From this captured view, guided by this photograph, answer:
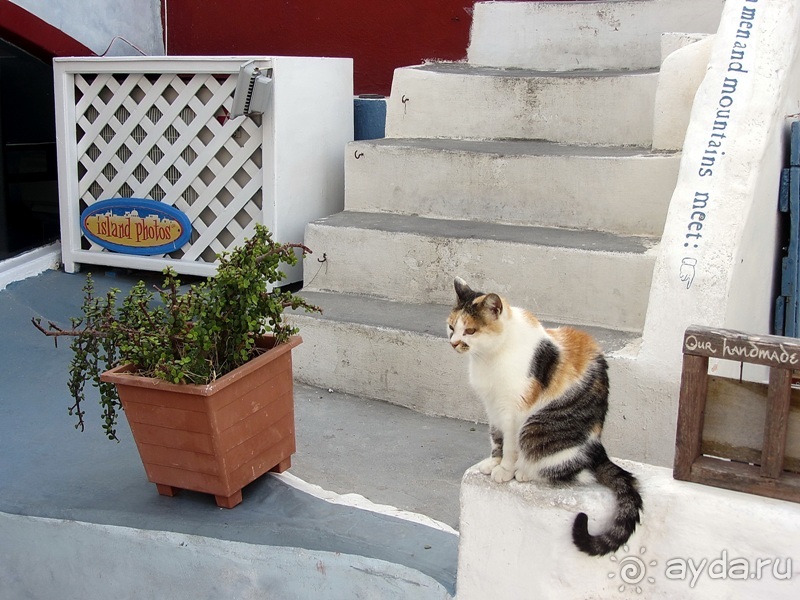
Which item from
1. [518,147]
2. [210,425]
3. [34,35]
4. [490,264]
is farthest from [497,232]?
[34,35]

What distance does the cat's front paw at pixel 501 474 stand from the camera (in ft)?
7.88

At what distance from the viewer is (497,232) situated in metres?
4.21

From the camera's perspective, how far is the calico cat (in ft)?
7.89

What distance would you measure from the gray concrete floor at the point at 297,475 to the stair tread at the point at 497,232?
0.86 metres

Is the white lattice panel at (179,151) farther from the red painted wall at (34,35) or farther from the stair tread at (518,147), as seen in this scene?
the stair tread at (518,147)

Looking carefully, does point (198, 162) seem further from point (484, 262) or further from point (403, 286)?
point (484, 262)

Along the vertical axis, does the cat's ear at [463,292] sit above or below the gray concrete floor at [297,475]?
above

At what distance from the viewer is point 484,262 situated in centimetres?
406

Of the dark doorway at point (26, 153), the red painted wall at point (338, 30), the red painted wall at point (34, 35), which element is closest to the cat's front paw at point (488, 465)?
the red painted wall at point (338, 30)

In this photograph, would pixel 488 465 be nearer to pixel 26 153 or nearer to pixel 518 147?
pixel 518 147

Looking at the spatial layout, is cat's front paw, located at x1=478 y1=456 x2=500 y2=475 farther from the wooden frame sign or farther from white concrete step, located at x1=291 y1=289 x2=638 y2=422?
white concrete step, located at x1=291 y1=289 x2=638 y2=422

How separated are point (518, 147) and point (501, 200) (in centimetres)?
34


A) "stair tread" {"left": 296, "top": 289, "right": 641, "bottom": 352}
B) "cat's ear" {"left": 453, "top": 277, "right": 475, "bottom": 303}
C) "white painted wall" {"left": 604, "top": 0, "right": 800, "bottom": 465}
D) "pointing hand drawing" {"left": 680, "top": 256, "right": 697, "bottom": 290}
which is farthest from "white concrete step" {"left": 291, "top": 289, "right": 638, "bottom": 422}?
"cat's ear" {"left": 453, "top": 277, "right": 475, "bottom": 303}

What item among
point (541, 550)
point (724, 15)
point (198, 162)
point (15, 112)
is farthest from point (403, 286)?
point (15, 112)
